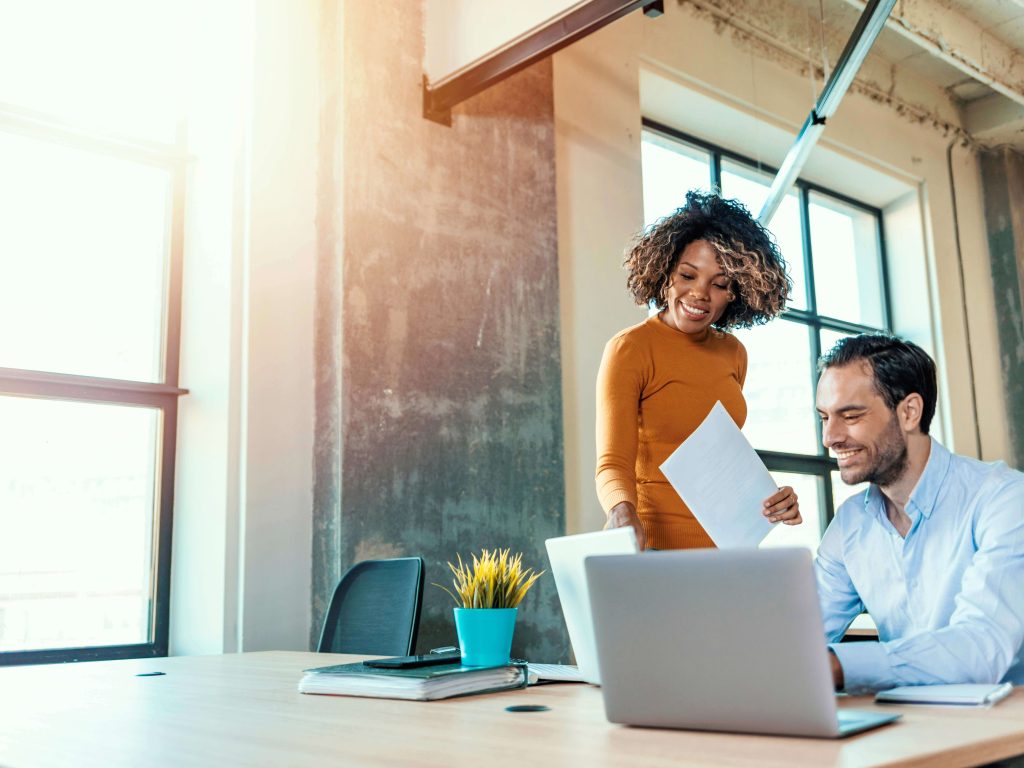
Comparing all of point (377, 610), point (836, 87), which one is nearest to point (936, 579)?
point (377, 610)

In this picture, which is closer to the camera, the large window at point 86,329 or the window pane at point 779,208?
the large window at point 86,329

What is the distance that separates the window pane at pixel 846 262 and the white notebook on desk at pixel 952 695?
550 cm

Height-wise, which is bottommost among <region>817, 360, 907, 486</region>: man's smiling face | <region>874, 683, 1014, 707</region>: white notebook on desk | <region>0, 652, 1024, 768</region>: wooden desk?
<region>0, 652, 1024, 768</region>: wooden desk

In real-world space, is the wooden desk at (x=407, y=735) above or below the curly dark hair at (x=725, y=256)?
below

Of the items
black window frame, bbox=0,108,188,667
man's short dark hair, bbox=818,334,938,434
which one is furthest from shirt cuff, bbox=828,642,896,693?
black window frame, bbox=0,108,188,667

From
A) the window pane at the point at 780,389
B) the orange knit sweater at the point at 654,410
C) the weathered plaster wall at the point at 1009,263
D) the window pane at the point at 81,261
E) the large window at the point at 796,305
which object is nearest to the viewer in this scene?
the orange knit sweater at the point at 654,410

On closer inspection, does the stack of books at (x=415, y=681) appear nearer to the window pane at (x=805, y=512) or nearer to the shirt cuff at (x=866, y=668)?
the shirt cuff at (x=866, y=668)

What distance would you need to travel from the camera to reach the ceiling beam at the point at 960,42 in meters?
5.58

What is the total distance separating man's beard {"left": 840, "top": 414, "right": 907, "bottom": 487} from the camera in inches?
69.2

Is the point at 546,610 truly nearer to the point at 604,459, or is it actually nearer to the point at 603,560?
the point at 604,459

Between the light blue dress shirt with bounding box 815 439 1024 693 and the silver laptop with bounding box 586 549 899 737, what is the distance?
0.25 meters

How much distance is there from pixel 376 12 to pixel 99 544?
2.18 m

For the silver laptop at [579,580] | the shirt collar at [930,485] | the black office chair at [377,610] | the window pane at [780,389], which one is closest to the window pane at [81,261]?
the black office chair at [377,610]

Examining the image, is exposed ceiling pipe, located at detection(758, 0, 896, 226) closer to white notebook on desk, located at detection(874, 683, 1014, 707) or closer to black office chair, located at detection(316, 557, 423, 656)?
black office chair, located at detection(316, 557, 423, 656)
